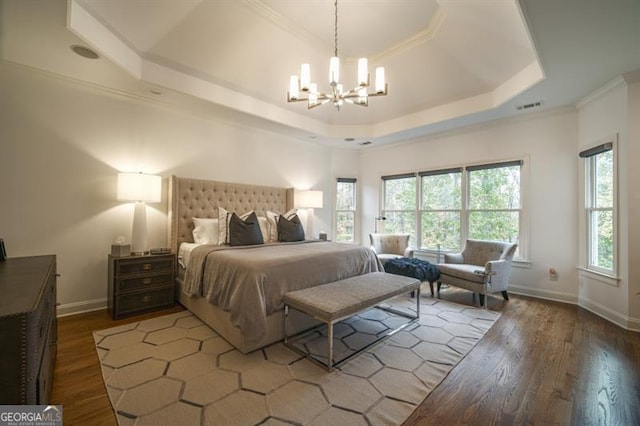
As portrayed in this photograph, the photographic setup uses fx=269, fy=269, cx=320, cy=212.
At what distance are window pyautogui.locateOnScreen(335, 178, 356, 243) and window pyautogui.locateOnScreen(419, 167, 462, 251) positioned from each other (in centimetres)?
158

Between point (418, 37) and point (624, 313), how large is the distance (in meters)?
4.07

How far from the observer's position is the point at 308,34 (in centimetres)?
342

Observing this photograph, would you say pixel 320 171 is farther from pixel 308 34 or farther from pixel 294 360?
pixel 294 360

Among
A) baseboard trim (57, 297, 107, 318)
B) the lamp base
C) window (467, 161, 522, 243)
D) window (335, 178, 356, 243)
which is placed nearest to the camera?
baseboard trim (57, 297, 107, 318)

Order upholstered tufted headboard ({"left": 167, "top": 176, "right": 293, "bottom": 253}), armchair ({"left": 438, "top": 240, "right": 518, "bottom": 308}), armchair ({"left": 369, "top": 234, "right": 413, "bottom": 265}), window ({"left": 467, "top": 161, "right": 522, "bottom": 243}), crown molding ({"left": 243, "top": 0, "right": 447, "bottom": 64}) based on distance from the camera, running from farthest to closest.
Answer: armchair ({"left": 369, "top": 234, "right": 413, "bottom": 265}) → window ({"left": 467, "top": 161, "right": 522, "bottom": 243}) → upholstered tufted headboard ({"left": 167, "top": 176, "right": 293, "bottom": 253}) → armchair ({"left": 438, "top": 240, "right": 518, "bottom": 308}) → crown molding ({"left": 243, "top": 0, "right": 447, "bottom": 64})

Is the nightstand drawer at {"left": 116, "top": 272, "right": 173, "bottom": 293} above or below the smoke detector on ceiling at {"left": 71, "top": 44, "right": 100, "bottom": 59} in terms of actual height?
below

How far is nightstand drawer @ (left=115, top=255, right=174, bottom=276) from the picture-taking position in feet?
10.1

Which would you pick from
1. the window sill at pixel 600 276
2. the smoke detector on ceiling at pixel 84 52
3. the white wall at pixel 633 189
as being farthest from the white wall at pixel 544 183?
the smoke detector on ceiling at pixel 84 52

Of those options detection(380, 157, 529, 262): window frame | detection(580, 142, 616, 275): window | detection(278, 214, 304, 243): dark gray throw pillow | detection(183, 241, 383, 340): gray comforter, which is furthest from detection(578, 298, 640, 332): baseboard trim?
detection(278, 214, 304, 243): dark gray throw pillow

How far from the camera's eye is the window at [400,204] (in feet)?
18.5

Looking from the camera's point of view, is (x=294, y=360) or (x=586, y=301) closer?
(x=294, y=360)

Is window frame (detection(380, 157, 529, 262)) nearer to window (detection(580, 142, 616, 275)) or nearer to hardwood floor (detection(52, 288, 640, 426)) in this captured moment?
window (detection(580, 142, 616, 275))

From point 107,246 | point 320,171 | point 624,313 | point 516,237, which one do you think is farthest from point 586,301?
point 107,246

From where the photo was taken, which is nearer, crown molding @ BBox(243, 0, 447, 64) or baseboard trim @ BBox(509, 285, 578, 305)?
crown molding @ BBox(243, 0, 447, 64)
